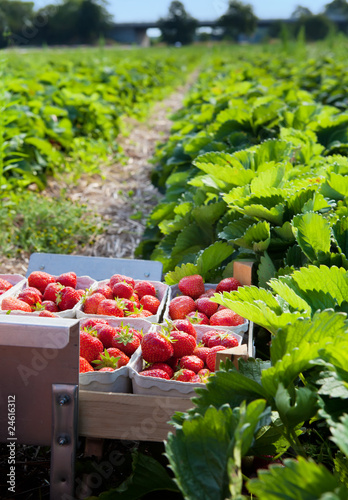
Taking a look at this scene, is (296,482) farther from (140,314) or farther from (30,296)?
(30,296)

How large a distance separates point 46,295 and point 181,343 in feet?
2.43

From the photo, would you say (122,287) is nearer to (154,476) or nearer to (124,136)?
(154,476)

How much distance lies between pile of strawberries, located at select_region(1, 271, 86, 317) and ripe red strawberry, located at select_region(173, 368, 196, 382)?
0.65 m

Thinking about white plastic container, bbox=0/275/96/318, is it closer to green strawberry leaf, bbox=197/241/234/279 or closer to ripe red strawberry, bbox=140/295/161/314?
ripe red strawberry, bbox=140/295/161/314

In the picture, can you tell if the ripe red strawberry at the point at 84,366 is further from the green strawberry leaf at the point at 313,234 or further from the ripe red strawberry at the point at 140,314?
the green strawberry leaf at the point at 313,234

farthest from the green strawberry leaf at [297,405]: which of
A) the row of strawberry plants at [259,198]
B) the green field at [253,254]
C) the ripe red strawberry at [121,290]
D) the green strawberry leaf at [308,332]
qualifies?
the ripe red strawberry at [121,290]

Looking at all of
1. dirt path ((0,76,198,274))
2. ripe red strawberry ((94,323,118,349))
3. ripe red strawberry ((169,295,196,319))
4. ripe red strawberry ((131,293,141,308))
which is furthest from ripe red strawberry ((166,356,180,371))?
dirt path ((0,76,198,274))

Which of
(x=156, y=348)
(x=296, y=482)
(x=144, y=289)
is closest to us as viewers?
(x=296, y=482)

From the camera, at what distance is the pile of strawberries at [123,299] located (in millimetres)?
2205

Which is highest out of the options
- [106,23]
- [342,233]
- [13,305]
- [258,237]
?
[106,23]

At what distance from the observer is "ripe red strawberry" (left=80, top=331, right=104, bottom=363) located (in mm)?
1871

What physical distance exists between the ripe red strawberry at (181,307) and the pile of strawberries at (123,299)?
8 cm

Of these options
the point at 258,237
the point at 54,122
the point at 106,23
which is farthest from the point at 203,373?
the point at 106,23

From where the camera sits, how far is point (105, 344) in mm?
1987
